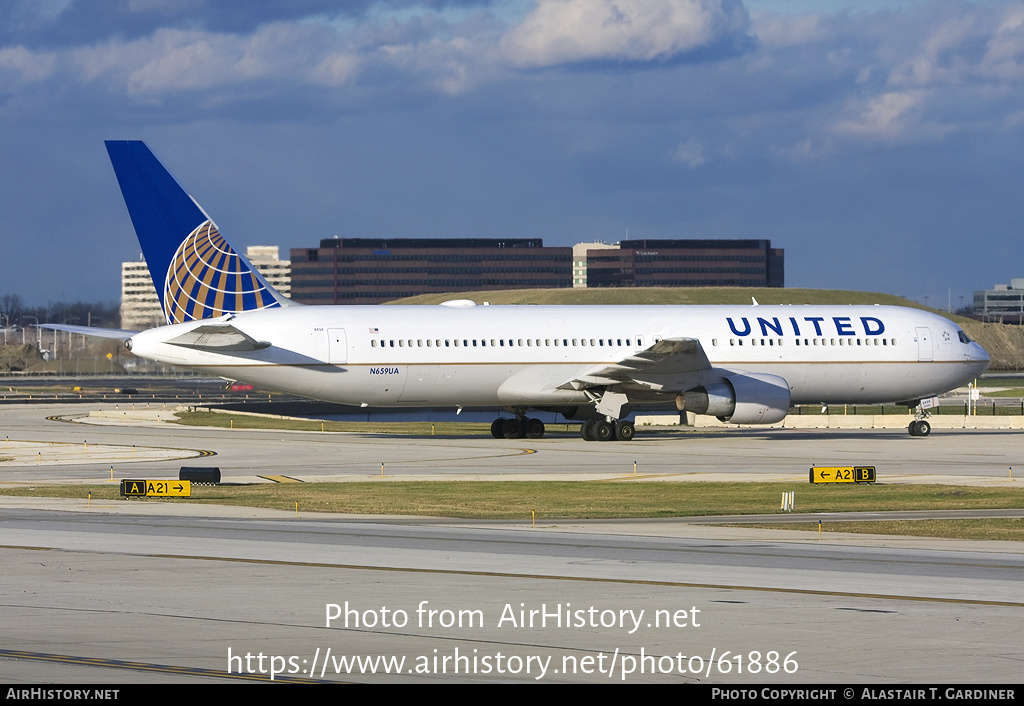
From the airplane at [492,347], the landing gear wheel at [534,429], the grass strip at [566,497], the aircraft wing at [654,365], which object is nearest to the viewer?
the grass strip at [566,497]

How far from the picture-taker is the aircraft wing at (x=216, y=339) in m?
44.7

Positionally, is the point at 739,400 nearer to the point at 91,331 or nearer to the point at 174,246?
the point at 174,246

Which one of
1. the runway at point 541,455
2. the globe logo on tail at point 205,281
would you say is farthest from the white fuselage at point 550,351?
the runway at point 541,455

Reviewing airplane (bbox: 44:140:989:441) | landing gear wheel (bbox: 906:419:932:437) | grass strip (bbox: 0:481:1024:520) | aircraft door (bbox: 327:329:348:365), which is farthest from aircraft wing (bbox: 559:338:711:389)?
grass strip (bbox: 0:481:1024:520)

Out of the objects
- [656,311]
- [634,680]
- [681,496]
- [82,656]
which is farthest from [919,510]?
[656,311]

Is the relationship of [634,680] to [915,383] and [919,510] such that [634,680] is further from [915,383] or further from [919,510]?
[915,383]

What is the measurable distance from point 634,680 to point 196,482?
23317mm

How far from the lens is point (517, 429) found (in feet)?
170

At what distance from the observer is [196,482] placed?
32.7 metres

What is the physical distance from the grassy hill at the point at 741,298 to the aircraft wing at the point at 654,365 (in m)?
119

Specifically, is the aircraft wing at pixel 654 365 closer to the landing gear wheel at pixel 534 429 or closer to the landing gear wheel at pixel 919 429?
the landing gear wheel at pixel 534 429

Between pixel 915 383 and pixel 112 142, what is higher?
pixel 112 142

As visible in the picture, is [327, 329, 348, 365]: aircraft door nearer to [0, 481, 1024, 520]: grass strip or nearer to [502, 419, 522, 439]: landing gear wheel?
[502, 419, 522, 439]: landing gear wheel

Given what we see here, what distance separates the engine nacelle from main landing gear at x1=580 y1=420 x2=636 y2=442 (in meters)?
2.20
